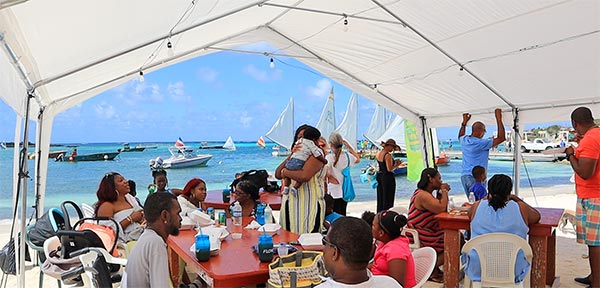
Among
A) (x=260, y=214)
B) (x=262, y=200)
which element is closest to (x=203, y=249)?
(x=260, y=214)

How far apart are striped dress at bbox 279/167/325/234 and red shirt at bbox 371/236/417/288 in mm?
918

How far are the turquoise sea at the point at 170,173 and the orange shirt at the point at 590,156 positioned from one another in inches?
700

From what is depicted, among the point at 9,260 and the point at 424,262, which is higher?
the point at 424,262

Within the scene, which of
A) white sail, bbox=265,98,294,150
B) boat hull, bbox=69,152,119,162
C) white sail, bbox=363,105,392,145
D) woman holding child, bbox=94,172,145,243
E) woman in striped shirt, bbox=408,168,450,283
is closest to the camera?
woman holding child, bbox=94,172,145,243

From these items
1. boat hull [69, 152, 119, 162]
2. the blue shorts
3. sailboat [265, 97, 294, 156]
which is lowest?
boat hull [69, 152, 119, 162]

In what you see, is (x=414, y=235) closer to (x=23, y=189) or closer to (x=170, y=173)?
(x=23, y=189)

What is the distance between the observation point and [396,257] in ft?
6.97

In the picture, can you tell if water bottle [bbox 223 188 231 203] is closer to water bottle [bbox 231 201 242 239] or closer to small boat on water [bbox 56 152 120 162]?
water bottle [bbox 231 201 242 239]

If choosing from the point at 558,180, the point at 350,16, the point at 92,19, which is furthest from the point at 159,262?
the point at 558,180

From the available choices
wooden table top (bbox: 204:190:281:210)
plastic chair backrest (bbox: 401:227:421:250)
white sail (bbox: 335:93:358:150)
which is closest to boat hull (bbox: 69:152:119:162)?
white sail (bbox: 335:93:358:150)

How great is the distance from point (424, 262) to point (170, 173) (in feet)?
87.6

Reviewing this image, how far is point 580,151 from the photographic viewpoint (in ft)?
10.8

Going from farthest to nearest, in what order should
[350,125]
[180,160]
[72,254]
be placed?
[180,160]
[350,125]
[72,254]

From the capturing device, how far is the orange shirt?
3200 millimetres
